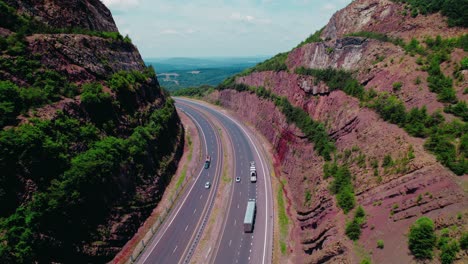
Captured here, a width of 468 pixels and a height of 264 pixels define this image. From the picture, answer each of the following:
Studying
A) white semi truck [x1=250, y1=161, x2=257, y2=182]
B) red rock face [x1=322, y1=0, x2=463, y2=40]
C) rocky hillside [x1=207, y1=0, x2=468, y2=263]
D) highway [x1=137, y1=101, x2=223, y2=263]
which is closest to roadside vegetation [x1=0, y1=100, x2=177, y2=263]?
highway [x1=137, y1=101, x2=223, y2=263]

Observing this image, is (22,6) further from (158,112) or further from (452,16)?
(452,16)

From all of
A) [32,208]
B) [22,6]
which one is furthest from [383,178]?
[22,6]

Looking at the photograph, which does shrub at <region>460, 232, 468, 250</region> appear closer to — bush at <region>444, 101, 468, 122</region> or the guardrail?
bush at <region>444, 101, 468, 122</region>

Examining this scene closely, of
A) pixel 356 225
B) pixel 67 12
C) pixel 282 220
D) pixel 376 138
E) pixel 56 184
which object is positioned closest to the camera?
pixel 356 225

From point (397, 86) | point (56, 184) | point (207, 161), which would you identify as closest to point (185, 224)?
point (56, 184)

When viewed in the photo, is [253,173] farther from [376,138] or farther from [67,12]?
[67,12]

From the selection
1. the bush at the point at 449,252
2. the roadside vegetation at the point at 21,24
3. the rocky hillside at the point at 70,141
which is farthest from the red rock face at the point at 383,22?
the roadside vegetation at the point at 21,24

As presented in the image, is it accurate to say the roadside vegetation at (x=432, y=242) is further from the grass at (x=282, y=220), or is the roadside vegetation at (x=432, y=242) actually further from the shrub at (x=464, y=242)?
the grass at (x=282, y=220)
